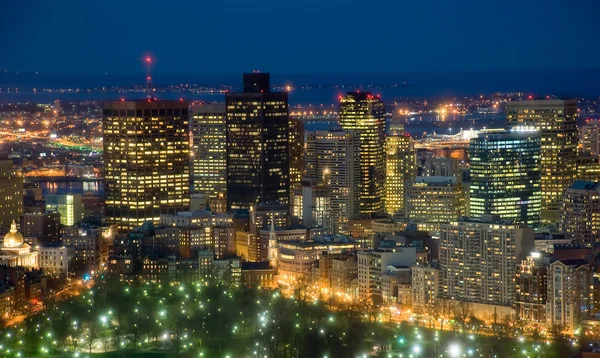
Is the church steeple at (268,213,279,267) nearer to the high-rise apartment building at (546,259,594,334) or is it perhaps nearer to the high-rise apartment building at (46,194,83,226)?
the high-rise apartment building at (46,194,83,226)

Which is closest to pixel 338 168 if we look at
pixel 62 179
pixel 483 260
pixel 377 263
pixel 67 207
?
pixel 67 207

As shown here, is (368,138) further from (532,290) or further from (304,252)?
(532,290)

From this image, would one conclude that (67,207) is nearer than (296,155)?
Yes

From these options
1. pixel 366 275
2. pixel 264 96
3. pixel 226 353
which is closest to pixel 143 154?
pixel 264 96

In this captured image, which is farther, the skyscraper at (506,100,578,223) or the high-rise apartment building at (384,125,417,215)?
the high-rise apartment building at (384,125,417,215)

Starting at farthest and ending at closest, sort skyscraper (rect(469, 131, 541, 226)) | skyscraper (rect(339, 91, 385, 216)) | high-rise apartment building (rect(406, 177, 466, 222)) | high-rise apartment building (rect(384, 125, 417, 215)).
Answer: high-rise apartment building (rect(384, 125, 417, 215))
skyscraper (rect(339, 91, 385, 216))
high-rise apartment building (rect(406, 177, 466, 222))
skyscraper (rect(469, 131, 541, 226))

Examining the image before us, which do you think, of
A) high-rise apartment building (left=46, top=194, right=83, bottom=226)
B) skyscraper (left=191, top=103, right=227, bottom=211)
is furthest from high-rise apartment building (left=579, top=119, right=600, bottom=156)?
high-rise apartment building (left=46, top=194, right=83, bottom=226)
